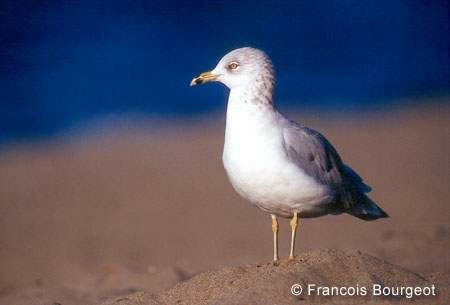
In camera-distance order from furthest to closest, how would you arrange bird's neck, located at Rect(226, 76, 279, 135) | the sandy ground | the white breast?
the sandy ground, bird's neck, located at Rect(226, 76, 279, 135), the white breast

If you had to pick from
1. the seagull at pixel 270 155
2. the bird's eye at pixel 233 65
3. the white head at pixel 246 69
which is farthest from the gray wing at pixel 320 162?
the bird's eye at pixel 233 65

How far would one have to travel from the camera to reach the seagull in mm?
6426

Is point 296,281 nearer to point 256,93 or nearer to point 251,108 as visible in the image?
point 251,108

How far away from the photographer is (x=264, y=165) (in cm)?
638

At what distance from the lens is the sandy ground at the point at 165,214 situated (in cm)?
938

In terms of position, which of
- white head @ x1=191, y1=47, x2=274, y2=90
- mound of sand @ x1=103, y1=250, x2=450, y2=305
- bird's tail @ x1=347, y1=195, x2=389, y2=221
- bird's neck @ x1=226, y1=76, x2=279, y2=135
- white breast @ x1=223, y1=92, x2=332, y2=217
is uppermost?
white head @ x1=191, y1=47, x2=274, y2=90

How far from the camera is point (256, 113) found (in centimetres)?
661

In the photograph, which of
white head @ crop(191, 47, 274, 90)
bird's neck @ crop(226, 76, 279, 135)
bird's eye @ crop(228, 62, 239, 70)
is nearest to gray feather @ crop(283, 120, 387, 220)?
bird's neck @ crop(226, 76, 279, 135)

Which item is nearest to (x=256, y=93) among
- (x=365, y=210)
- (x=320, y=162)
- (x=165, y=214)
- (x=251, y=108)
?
(x=251, y=108)

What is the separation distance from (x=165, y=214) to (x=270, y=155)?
7048 mm

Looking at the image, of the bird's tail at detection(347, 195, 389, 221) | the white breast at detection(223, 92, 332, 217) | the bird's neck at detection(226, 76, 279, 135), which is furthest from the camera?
the bird's tail at detection(347, 195, 389, 221)

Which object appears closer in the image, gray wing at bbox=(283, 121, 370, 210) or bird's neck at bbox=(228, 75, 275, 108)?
gray wing at bbox=(283, 121, 370, 210)

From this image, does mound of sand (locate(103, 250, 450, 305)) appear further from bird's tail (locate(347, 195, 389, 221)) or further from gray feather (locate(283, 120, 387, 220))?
bird's tail (locate(347, 195, 389, 221))

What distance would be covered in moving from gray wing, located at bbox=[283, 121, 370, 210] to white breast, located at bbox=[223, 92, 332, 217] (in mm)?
89
